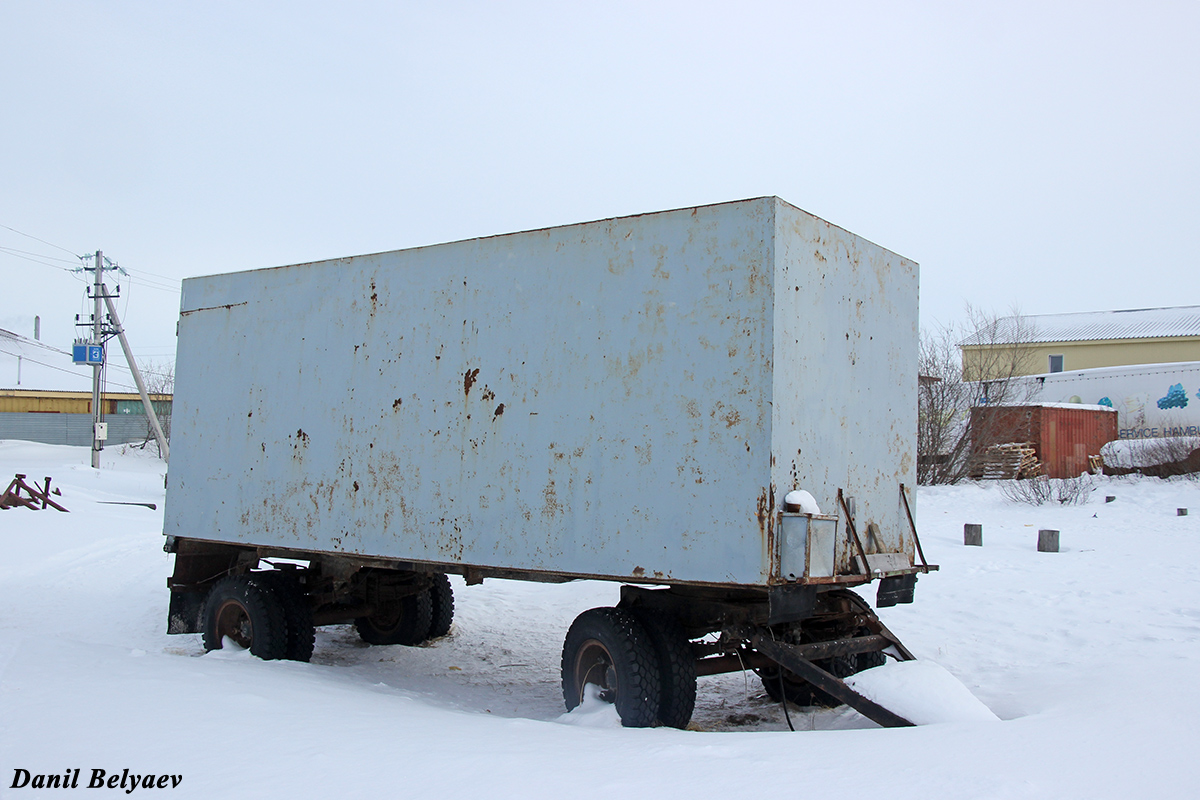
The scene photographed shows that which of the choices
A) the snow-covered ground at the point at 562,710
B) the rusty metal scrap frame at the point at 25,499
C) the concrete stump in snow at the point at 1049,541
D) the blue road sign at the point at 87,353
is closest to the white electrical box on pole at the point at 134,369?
the blue road sign at the point at 87,353

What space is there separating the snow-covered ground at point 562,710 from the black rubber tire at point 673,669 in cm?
30

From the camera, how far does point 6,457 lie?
1502 inches

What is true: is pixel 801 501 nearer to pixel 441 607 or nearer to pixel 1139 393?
pixel 441 607

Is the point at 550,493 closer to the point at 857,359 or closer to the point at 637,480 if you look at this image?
the point at 637,480

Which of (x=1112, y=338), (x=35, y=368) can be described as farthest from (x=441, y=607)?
(x=35, y=368)

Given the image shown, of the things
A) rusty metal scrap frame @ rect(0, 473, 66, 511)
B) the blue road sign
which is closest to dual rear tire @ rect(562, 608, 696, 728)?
rusty metal scrap frame @ rect(0, 473, 66, 511)

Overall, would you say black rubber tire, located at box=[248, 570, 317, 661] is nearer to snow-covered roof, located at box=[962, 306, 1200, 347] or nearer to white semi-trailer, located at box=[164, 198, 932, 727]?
white semi-trailer, located at box=[164, 198, 932, 727]

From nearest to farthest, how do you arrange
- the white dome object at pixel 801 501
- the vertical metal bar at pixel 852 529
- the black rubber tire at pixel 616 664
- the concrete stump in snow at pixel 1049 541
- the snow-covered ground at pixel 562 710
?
the snow-covered ground at pixel 562 710, the white dome object at pixel 801 501, the black rubber tire at pixel 616 664, the vertical metal bar at pixel 852 529, the concrete stump in snow at pixel 1049 541

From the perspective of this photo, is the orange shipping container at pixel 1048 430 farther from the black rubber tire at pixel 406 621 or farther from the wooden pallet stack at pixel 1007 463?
the black rubber tire at pixel 406 621

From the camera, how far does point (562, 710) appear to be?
6.53m

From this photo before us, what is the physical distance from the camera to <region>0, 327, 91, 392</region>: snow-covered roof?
2443 inches

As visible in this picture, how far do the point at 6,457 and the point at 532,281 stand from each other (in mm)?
41080

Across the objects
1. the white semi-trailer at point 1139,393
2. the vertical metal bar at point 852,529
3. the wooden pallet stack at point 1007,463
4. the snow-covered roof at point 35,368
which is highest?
the snow-covered roof at point 35,368

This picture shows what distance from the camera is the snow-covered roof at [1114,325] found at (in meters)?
42.3
